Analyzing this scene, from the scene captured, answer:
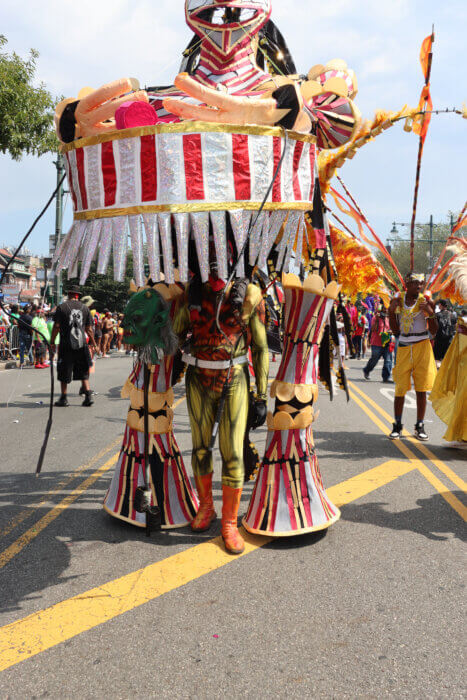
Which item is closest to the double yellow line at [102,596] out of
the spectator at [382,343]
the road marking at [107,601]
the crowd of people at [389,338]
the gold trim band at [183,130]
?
the road marking at [107,601]

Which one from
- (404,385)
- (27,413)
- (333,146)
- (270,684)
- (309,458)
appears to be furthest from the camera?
(27,413)

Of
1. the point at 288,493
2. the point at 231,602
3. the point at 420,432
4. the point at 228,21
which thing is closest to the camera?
the point at 231,602

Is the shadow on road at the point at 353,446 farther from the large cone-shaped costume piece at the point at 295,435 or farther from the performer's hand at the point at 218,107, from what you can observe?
the performer's hand at the point at 218,107

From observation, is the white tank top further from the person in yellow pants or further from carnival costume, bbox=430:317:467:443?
the person in yellow pants

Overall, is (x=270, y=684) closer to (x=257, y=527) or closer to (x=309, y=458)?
(x=257, y=527)

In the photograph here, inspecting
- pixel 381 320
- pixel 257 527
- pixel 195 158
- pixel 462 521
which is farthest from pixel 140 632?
pixel 381 320

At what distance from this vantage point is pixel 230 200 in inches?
111

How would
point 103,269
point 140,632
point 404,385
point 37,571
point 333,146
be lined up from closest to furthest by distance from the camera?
point 140,632 → point 103,269 → point 37,571 → point 333,146 → point 404,385

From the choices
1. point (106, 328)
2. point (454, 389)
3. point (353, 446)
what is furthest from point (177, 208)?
point (106, 328)

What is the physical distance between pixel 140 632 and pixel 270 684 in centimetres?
69

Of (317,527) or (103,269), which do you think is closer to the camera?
(103,269)

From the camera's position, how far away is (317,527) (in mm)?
3729

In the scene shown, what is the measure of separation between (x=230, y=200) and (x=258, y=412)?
5.11ft

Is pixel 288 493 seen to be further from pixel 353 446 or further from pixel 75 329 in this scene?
pixel 75 329
